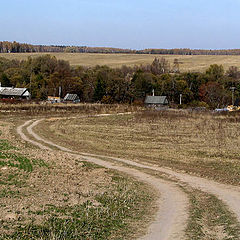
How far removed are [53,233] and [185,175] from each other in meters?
11.7

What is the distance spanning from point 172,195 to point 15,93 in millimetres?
91904

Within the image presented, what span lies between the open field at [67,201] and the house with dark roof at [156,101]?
252 feet

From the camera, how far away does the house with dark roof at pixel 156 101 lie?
9712 centimetres

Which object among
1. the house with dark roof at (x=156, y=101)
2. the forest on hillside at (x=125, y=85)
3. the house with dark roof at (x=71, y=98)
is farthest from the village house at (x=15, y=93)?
the house with dark roof at (x=156, y=101)

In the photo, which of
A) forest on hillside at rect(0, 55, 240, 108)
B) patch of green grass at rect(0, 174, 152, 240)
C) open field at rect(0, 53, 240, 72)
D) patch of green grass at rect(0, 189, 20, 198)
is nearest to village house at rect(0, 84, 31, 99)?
forest on hillside at rect(0, 55, 240, 108)

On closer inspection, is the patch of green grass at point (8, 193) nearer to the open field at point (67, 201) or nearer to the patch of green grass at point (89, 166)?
the open field at point (67, 201)

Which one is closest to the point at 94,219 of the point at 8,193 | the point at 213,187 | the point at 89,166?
the point at 8,193

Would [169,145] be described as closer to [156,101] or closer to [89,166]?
[89,166]

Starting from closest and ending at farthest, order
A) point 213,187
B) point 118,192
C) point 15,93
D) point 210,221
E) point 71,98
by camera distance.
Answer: point 210,221, point 118,192, point 213,187, point 71,98, point 15,93

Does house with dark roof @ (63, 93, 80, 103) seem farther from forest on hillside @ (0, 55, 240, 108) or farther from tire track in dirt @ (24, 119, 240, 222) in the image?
tire track in dirt @ (24, 119, 240, 222)

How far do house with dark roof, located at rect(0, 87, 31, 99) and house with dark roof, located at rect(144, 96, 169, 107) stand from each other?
28.9 meters

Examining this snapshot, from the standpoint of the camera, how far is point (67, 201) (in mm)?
13695

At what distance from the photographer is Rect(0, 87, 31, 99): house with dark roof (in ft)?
339

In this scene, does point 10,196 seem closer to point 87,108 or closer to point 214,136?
point 214,136
